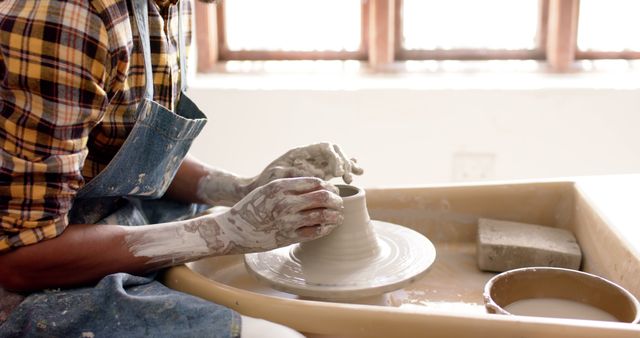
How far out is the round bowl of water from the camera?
3.69ft

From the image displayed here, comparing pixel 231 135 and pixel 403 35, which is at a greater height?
pixel 403 35

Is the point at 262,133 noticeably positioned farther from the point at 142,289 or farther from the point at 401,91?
the point at 142,289

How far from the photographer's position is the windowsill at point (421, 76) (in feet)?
8.61

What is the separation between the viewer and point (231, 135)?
8.84ft

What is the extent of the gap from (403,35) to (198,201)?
1.59m

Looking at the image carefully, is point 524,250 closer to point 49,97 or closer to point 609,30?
point 49,97

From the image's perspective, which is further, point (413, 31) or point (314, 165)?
point (413, 31)

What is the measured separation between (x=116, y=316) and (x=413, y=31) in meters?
2.12

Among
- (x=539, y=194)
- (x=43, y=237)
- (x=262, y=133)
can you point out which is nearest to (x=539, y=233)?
(x=539, y=194)

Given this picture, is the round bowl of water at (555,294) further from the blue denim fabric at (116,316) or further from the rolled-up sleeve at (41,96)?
the rolled-up sleeve at (41,96)

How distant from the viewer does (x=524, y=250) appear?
1371 millimetres

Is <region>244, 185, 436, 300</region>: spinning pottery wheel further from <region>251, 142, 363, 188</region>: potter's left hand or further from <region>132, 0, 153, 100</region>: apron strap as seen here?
<region>132, 0, 153, 100</region>: apron strap

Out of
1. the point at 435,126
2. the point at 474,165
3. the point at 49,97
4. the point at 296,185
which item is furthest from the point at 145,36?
the point at 474,165

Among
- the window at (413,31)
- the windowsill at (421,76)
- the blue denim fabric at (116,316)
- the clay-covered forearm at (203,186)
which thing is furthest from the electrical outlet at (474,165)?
the blue denim fabric at (116,316)
